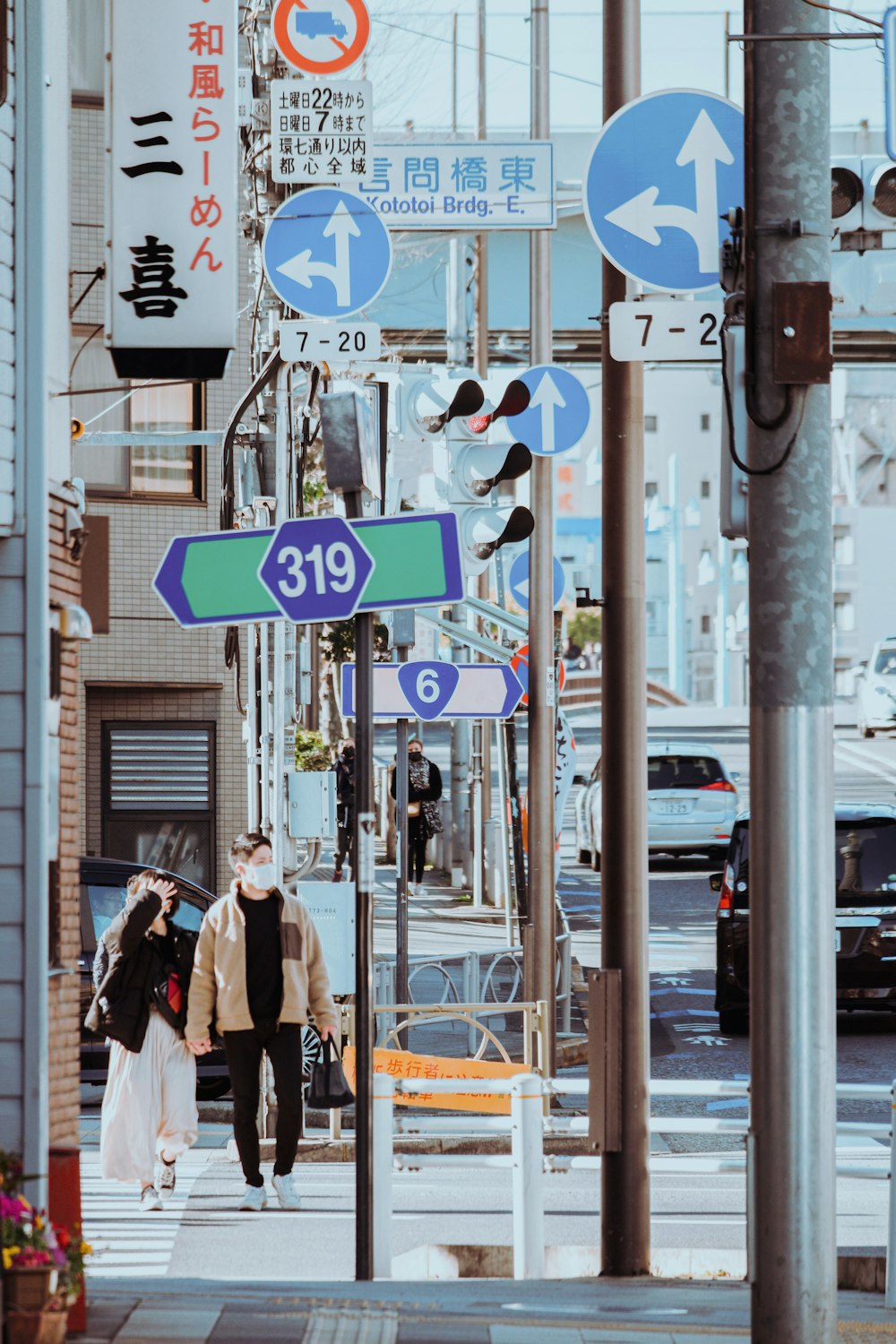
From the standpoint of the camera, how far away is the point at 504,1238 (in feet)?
30.5

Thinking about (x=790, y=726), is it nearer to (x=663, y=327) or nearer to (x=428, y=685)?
(x=663, y=327)

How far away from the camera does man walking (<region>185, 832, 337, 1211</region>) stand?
9594 mm

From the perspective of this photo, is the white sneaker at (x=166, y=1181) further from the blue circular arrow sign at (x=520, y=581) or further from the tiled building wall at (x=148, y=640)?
the blue circular arrow sign at (x=520, y=581)

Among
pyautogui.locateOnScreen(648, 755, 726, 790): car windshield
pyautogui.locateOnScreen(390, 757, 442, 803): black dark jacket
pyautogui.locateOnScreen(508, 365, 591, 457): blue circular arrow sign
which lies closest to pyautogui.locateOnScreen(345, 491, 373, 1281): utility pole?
pyautogui.locateOnScreen(508, 365, 591, 457): blue circular arrow sign

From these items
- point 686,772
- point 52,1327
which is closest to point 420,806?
point 686,772

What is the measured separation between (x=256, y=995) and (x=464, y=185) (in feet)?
16.9

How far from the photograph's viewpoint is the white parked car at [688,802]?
2731 centimetres

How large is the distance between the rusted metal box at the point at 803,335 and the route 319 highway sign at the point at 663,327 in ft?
4.91

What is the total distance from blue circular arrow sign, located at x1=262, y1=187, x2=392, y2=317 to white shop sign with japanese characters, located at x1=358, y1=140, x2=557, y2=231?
387 mm

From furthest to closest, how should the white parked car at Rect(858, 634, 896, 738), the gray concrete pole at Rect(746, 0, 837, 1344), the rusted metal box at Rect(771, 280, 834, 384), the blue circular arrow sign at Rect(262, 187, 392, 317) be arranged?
the white parked car at Rect(858, 634, 896, 738), the blue circular arrow sign at Rect(262, 187, 392, 317), the rusted metal box at Rect(771, 280, 834, 384), the gray concrete pole at Rect(746, 0, 837, 1344)

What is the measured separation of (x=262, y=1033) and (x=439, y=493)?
29.0 feet

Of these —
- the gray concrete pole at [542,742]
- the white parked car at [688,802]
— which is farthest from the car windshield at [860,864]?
the white parked car at [688,802]

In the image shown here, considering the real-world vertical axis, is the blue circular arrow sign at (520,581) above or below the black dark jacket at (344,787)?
above

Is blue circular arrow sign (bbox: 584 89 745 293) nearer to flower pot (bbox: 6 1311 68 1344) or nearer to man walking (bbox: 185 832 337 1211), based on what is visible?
man walking (bbox: 185 832 337 1211)
